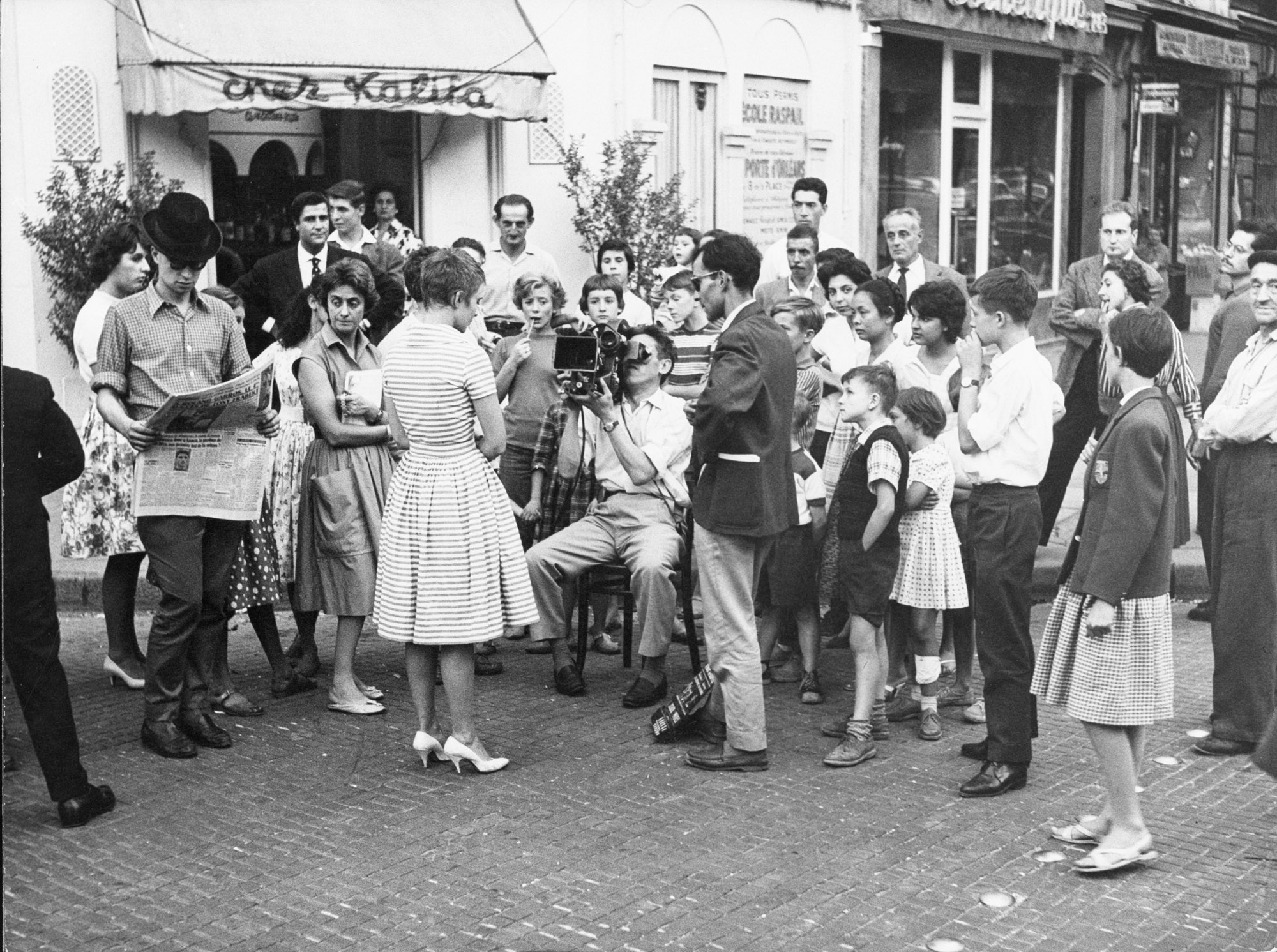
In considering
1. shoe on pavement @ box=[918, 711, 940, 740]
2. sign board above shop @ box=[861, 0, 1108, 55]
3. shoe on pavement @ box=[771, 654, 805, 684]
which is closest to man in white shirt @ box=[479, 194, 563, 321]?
shoe on pavement @ box=[771, 654, 805, 684]

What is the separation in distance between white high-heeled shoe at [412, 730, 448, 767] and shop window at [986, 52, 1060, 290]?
15365 millimetres

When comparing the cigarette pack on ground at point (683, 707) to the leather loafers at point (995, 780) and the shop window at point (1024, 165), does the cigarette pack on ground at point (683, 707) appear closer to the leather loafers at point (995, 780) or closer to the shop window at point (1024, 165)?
the leather loafers at point (995, 780)

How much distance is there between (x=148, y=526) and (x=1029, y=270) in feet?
54.8

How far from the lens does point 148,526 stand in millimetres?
6387

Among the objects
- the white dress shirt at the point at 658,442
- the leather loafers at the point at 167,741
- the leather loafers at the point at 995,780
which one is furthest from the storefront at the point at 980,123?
the leather loafers at the point at 167,741

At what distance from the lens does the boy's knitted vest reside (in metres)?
6.45

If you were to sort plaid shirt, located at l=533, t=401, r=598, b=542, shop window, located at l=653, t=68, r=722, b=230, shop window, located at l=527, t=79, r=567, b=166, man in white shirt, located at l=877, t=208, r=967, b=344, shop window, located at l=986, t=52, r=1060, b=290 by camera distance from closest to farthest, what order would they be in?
1. plaid shirt, located at l=533, t=401, r=598, b=542
2. man in white shirt, located at l=877, t=208, r=967, b=344
3. shop window, located at l=527, t=79, r=567, b=166
4. shop window, located at l=653, t=68, r=722, b=230
5. shop window, located at l=986, t=52, r=1060, b=290

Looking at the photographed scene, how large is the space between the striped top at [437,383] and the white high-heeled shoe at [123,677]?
206 cm

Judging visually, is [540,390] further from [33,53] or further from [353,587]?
[33,53]

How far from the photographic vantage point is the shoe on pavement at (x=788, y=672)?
7555mm

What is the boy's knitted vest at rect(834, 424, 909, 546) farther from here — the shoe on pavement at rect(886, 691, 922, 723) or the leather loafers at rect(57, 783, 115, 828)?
the leather loafers at rect(57, 783, 115, 828)

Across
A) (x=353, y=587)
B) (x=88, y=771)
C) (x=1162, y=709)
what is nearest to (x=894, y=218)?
(x=353, y=587)

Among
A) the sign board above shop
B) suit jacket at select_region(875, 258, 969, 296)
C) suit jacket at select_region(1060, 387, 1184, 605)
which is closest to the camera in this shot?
suit jacket at select_region(1060, 387, 1184, 605)

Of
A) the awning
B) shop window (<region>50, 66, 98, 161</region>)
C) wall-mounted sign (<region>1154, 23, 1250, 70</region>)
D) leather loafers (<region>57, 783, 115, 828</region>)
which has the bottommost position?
leather loafers (<region>57, 783, 115, 828</region>)
